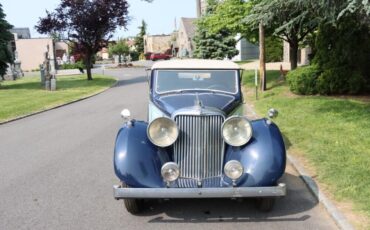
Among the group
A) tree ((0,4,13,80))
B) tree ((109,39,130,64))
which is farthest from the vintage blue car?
tree ((109,39,130,64))

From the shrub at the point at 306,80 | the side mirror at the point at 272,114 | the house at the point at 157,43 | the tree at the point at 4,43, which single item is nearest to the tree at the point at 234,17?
the shrub at the point at 306,80

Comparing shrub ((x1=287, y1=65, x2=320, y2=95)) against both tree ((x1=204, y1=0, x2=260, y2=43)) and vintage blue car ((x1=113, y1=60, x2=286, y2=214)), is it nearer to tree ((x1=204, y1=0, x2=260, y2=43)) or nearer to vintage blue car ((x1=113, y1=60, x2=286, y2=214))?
tree ((x1=204, y1=0, x2=260, y2=43))

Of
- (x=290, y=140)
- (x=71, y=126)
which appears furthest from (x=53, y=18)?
(x=290, y=140)

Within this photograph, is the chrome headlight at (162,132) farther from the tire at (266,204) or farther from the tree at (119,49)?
the tree at (119,49)

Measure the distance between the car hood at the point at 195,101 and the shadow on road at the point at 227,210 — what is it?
1208 mm

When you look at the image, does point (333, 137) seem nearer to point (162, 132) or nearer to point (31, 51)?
A: point (162, 132)

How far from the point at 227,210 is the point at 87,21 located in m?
28.7

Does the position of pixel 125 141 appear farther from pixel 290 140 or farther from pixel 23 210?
pixel 290 140

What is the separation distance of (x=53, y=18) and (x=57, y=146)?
25.0 m

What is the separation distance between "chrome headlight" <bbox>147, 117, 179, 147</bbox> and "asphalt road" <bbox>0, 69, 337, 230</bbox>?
→ 91 cm

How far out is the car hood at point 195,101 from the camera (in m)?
5.97

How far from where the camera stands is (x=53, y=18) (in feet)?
107

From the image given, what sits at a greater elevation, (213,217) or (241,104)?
(241,104)

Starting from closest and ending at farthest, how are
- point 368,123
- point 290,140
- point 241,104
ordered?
point 241,104 < point 290,140 < point 368,123
